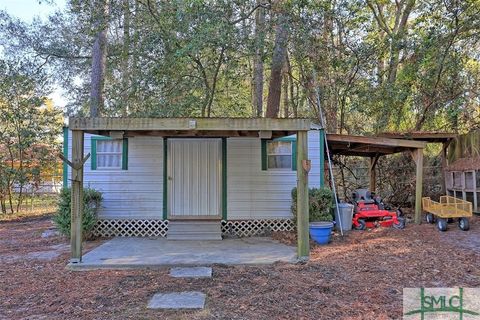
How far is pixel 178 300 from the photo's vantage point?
3918mm

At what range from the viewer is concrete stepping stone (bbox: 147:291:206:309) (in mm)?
3736

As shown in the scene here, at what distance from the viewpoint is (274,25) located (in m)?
9.12

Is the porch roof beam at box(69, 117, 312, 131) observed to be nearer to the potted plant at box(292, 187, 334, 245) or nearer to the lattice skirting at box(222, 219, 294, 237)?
the potted plant at box(292, 187, 334, 245)

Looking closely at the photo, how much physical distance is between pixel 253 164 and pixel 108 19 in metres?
4.90

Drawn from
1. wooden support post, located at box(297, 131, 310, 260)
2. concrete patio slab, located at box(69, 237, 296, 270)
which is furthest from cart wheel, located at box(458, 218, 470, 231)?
wooden support post, located at box(297, 131, 310, 260)

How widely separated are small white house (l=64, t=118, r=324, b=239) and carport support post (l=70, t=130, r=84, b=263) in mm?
2308

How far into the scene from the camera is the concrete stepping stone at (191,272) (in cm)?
478

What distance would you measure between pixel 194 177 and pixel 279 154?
6.14 ft

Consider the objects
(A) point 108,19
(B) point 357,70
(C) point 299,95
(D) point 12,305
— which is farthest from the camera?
(C) point 299,95

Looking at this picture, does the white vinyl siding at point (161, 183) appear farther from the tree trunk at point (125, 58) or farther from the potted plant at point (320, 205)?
the tree trunk at point (125, 58)

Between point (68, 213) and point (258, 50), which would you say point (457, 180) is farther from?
point (68, 213)

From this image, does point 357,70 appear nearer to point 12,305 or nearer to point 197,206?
point 197,206

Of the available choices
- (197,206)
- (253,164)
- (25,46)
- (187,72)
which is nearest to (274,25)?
(187,72)

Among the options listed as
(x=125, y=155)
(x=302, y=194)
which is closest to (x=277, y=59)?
(x=125, y=155)
